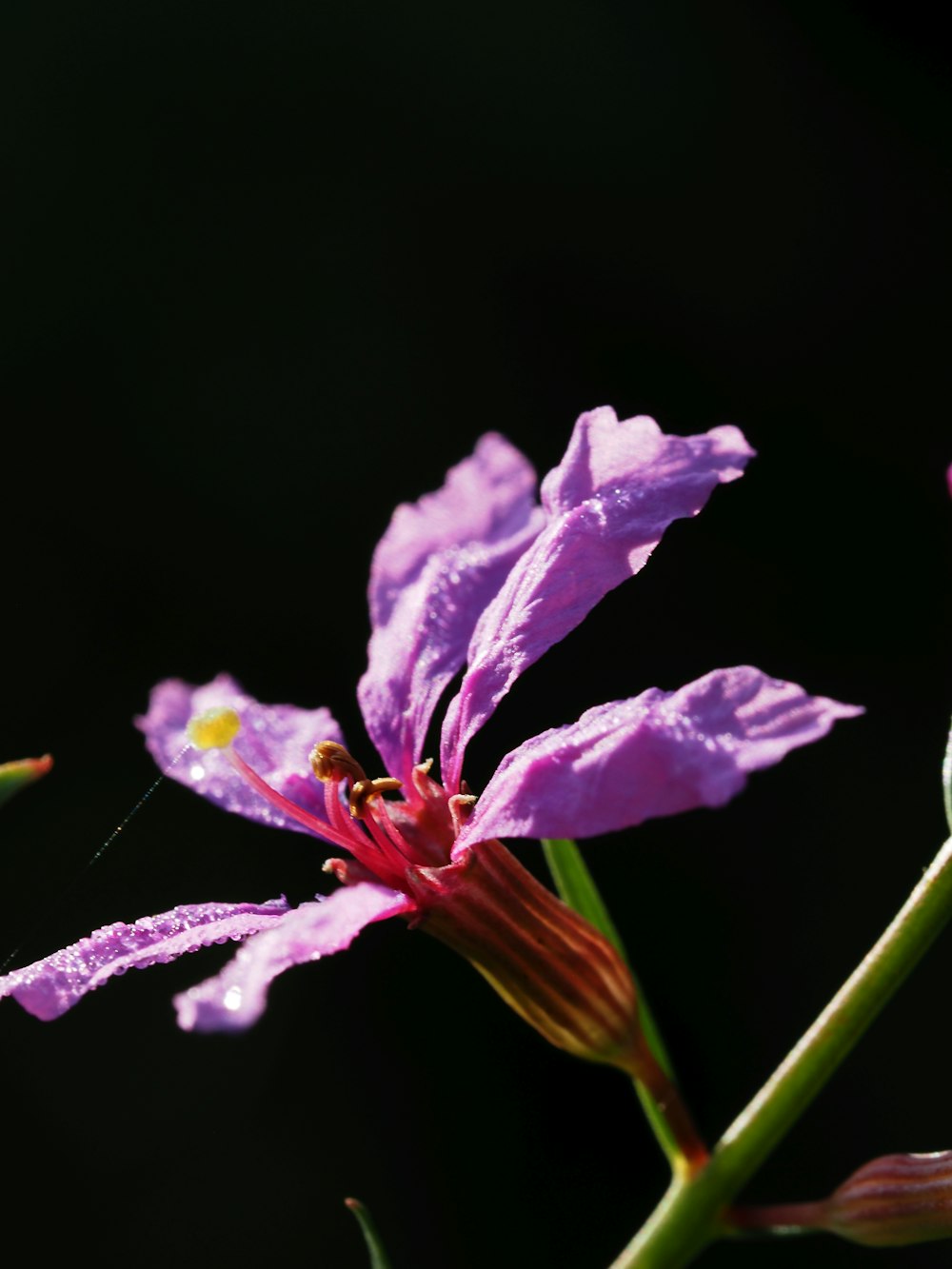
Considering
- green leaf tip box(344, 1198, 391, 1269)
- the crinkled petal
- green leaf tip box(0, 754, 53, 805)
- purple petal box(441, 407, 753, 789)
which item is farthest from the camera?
the crinkled petal

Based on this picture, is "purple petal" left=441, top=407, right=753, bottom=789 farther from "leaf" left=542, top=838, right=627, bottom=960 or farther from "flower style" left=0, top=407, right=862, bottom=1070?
"leaf" left=542, top=838, right=627, bottom=960

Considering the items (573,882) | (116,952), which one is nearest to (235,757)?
(116,952)

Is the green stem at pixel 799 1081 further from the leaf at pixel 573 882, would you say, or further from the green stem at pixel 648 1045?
the leaf at pixel 573 882

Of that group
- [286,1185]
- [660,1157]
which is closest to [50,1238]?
[286,1185]

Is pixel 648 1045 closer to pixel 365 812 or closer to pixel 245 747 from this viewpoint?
pixel 365 812

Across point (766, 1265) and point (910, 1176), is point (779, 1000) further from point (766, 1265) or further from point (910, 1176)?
point (910, 1176)

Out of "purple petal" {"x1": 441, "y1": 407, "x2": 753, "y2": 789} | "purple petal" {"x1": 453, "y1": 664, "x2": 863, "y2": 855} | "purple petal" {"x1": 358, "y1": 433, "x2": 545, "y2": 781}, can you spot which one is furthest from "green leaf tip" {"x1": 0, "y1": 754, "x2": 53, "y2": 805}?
"purple petal" {"x1": 358, "y1": 433, "x2": 545, "y2": 781}

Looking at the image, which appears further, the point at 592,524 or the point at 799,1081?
the point at 592,524
